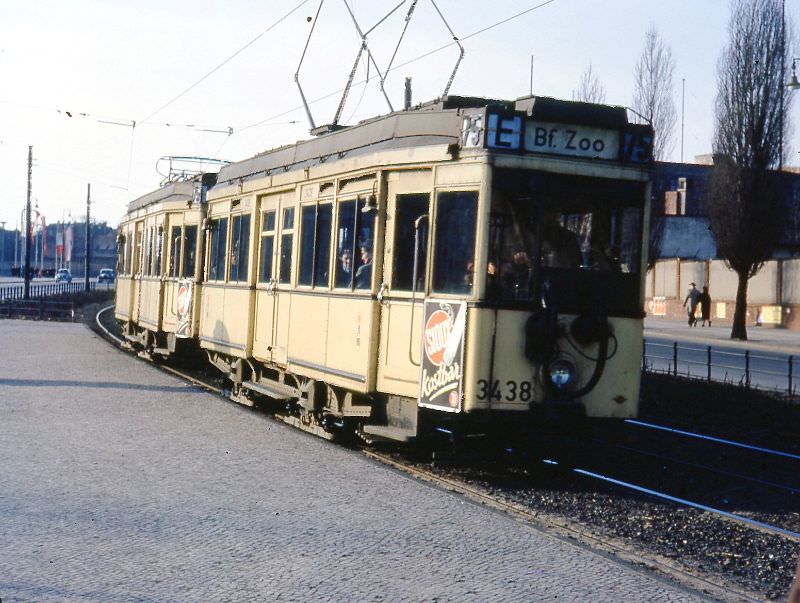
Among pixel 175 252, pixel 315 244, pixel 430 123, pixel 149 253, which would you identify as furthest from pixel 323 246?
pixel 149 253

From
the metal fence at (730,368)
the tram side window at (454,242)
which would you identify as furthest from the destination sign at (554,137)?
the metal fence at (730,368)

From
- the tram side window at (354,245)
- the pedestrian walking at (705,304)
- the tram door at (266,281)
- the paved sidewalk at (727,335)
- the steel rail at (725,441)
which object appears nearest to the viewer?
the tram side window at (354,245)

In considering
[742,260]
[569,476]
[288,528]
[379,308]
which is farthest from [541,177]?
[742,260]

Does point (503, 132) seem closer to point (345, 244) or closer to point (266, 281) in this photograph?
point (345, 244)

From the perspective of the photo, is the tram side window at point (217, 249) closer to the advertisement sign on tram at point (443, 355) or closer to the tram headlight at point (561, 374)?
the advertisement sign on tram at point (443, 355)

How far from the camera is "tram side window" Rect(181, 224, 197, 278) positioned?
1855 cm

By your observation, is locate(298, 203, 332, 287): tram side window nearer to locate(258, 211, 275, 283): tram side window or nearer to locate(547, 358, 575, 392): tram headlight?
locate(258, 211, 275, 283): tram side window

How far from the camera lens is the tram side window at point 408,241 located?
1001cm

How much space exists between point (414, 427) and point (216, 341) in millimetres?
6834

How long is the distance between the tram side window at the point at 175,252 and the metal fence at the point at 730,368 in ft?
26.1

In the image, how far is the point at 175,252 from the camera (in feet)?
66.3

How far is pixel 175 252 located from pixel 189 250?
1368 mm

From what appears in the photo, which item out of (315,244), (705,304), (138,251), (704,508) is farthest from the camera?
(705,304)

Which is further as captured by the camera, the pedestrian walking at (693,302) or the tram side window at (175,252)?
the pedestrian walking at (693,302)
